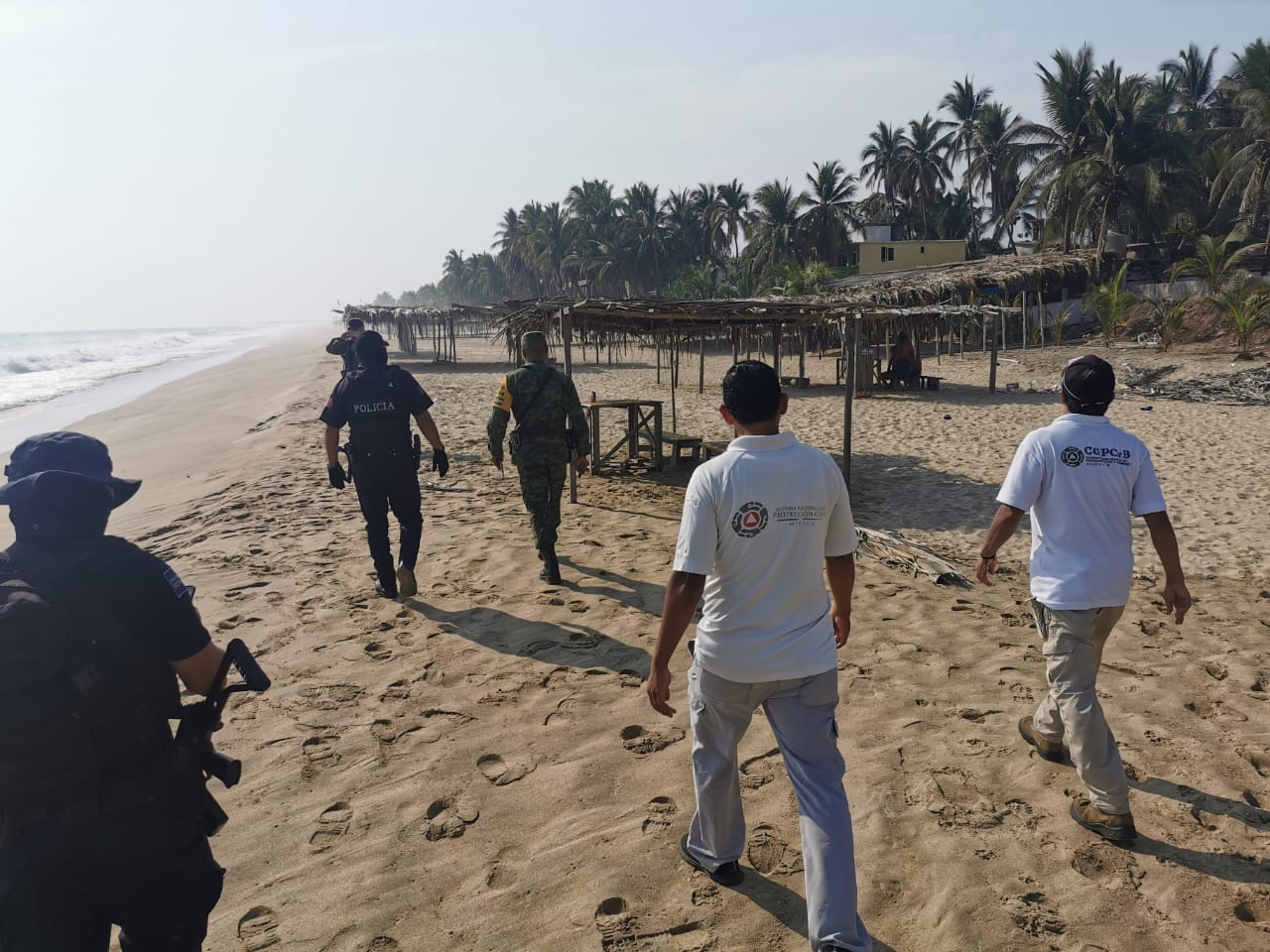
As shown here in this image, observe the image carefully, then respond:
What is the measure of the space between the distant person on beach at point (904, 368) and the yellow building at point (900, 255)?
60.5 feet

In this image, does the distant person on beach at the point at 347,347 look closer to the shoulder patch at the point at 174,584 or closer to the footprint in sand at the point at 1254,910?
the shoulder patch at the point at 174,584

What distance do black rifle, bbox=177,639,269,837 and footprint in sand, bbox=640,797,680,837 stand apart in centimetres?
157

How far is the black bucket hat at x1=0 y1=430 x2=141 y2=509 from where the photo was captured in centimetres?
171

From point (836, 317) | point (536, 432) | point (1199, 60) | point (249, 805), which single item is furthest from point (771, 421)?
point (1199, 60)

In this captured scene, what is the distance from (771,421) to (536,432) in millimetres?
3484

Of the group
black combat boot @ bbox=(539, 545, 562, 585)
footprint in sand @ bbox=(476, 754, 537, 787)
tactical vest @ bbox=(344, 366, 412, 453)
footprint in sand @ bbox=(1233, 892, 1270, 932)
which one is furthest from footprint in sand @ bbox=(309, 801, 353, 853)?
footprint in sand @ bbox=(1233, 892, 1270, 932)

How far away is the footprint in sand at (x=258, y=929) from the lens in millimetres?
2434

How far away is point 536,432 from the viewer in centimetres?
552

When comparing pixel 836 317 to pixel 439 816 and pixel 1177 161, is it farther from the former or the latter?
pixel 1177 161

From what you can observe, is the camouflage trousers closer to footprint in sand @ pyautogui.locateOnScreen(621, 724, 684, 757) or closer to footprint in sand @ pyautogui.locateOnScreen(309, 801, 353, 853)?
footprint in sand @ pyautogui.locateOnScreen(621, 724, 684, 757)

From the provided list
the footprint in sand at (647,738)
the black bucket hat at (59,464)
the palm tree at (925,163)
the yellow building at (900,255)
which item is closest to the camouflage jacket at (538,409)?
the footprint in sand at (647,738)

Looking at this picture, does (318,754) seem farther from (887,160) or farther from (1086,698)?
(887,160)

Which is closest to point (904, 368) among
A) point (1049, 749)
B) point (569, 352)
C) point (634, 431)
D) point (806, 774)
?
point (634, 431)

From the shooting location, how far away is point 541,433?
5.52 m
